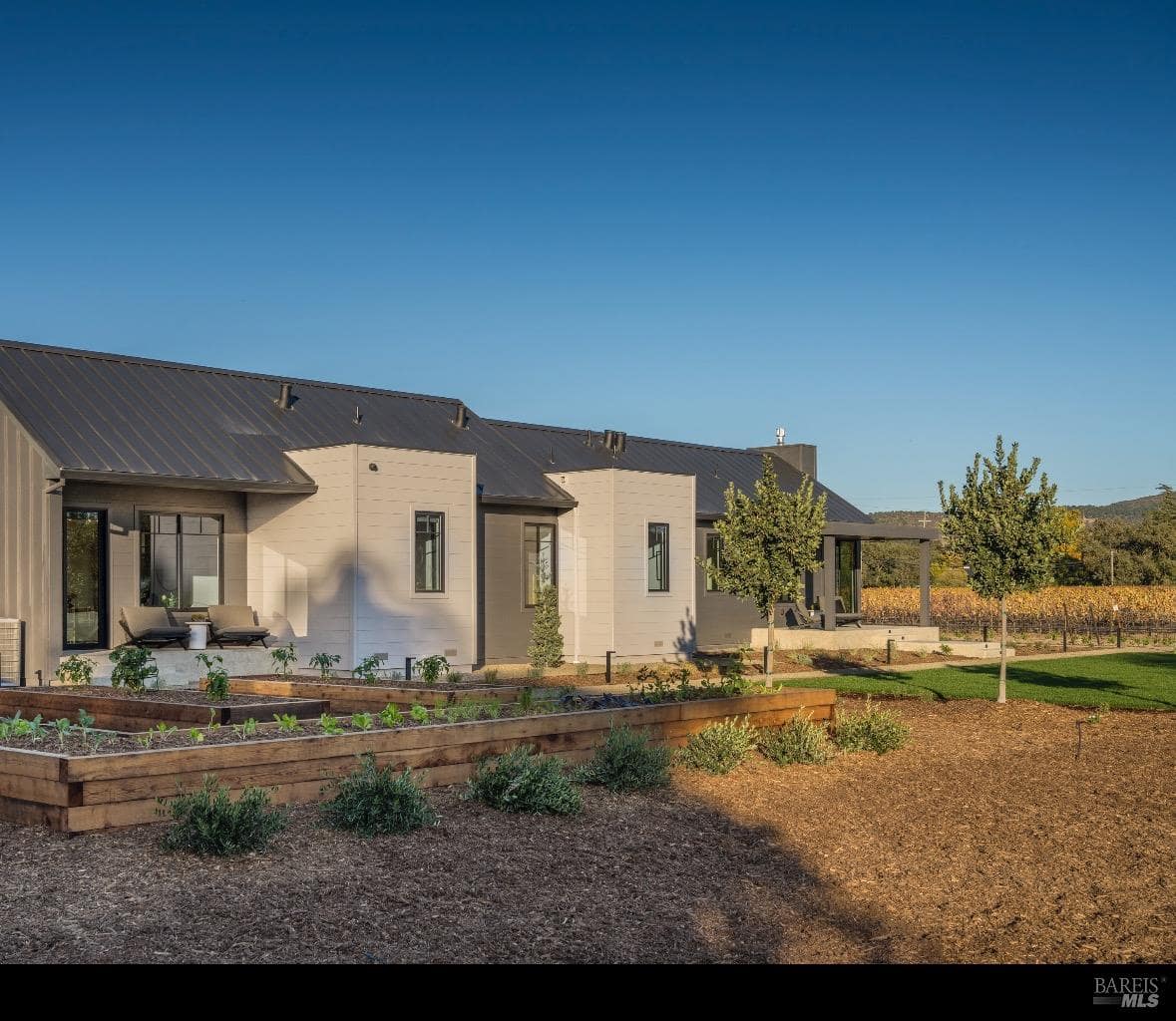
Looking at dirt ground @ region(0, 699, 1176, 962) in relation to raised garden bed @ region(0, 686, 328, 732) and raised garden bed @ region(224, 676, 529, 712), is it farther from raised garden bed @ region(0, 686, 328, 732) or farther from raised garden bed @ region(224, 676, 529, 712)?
raised garden bed @ region(224, 676, 529, 712)

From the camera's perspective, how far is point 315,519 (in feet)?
61.5

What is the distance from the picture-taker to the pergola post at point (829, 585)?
26.7 meters

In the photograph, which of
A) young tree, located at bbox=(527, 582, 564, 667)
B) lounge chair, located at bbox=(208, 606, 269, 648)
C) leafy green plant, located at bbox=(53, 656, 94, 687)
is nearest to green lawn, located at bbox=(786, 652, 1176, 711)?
young tree, located at bbox=(527, 582, 564, 667)

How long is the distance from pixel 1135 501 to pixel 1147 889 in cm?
12143

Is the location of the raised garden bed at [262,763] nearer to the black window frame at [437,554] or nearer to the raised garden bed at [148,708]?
the raised garden bed at [148,708]

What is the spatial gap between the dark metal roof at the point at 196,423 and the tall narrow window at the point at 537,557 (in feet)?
2.34

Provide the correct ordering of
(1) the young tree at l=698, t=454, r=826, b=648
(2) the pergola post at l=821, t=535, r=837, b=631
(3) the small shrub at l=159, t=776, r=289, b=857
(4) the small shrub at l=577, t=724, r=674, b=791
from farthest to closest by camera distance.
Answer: (2) the pergola post at l=821, t=535, r=837, b=631 → (1) the young tree at l=698, t=454, r=826, b=648 → (4) the small shrub at l=577, t=724, r=674, b=791 → (3) the small shrub at l=159, t=776, r=289, b=857

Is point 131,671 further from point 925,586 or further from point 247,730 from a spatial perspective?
point 925,586

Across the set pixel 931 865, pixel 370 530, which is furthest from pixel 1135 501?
pixel 931 865

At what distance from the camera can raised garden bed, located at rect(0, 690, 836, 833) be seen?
22.7 feet

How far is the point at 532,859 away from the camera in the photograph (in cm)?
682

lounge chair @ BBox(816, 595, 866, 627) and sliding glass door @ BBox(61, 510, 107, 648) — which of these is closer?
sliding glass door @ BBox(61, 510, 107, 648)

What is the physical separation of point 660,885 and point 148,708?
570 centimetres

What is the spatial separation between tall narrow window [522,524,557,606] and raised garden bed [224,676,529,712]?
9.38 metres
